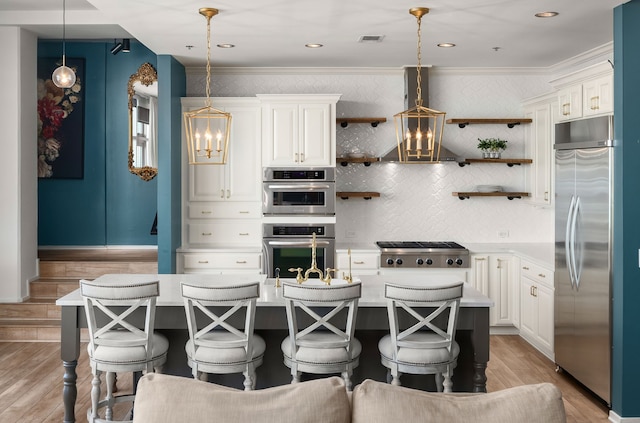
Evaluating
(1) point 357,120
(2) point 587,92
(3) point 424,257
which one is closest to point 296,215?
(1) point 357,120

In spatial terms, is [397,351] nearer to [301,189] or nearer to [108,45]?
[301,189]

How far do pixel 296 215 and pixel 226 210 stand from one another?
0.81 m

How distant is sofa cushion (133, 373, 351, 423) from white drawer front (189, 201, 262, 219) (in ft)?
15.8

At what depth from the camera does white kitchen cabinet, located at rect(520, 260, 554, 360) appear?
18.9 feet

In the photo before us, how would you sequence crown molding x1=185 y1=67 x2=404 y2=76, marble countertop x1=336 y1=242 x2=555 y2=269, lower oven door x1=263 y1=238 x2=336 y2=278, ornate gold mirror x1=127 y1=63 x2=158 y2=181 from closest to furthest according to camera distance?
1. marble countertop x1=336 y1=242 x2=555 y2=269
2. lower oven door x1=263 y1=238 x2=336 y2=278
3. crown molding x1=185 y1=67 x2=404 y2=76
4. ornate gold mirror x1=127 y1=63 x2=158 y2=181

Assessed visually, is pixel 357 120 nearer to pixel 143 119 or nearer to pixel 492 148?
pixel 492 148

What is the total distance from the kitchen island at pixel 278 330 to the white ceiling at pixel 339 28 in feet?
6.27

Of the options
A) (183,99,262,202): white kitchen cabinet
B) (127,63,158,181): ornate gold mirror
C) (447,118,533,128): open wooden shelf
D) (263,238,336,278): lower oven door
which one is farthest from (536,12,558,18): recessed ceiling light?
(127,63,158,181): ornate gold mirror

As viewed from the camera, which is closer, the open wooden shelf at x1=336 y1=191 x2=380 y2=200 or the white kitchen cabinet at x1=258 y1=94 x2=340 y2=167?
the white kitchen cabinet at x1=258 y1=94 x2=340 y2=167

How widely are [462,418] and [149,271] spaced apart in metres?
→ 5.41

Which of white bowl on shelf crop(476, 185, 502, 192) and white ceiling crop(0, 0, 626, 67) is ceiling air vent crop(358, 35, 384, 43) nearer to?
white ceiling crop(0, 0, 626, 67)

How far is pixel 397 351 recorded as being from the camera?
12.5ft

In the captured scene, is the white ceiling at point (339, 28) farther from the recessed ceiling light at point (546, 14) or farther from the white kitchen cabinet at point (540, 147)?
the white kitchen cabinet at point (540, 147)

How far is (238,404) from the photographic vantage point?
2.15 meters
